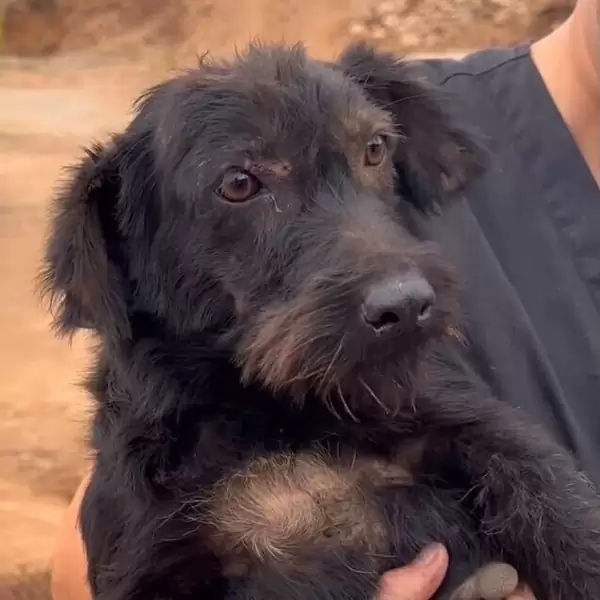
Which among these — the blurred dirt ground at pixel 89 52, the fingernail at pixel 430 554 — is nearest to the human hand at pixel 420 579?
the fingernail at pixel 430 554

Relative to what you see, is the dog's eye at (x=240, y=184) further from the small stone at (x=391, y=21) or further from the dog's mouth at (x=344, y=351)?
the small stone at (x=391, y=21)

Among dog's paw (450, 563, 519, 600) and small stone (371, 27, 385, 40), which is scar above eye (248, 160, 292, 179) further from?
small stone (371, 27, 385, 40)

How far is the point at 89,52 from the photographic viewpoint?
→ 10.8ft

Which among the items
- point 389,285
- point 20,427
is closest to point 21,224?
point 20,427

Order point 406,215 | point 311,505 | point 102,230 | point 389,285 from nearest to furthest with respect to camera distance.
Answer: point 389,285, point 311,505, point 102,230, point 406,215

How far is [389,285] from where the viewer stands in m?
1.09

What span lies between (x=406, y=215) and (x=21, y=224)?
1.70 meters

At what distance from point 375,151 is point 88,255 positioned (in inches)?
16.8

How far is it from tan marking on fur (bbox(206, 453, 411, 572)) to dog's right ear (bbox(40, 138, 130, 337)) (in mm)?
267

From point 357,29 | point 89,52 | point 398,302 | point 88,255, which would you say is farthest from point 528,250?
point 89,52

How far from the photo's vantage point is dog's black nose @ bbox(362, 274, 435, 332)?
3.55 feet

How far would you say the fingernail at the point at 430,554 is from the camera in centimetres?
118

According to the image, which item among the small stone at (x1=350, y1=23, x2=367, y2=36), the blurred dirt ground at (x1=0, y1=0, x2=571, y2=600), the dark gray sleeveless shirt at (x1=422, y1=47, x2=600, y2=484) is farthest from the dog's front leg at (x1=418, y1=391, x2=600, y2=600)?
the small stone at (x1=350, y1=23, x2=367, y2=36)

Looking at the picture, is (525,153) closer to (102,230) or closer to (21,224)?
(102,230)
